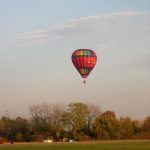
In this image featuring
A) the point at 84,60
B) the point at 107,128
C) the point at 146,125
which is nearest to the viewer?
the point at 84,60

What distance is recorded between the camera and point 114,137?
94.9m

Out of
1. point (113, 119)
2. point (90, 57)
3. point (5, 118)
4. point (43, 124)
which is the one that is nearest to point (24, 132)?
point (43, 124)

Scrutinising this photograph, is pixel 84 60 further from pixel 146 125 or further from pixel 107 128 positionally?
pixel 146 125

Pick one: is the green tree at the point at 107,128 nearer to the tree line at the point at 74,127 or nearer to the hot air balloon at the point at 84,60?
the tree line at the point at 74,127

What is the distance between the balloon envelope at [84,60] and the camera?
5656cm

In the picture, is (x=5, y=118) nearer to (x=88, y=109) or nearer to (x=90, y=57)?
(x=88, y=109)

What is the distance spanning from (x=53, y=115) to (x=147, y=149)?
65.7 meters

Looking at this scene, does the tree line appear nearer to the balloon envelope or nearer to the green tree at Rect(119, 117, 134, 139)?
the green tree at Rect(119, 117, 134, 139)

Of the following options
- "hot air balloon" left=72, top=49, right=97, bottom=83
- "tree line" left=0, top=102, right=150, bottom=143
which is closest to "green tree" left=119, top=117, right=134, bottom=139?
"tree line" left=0, top=102, right=150, bottom=143

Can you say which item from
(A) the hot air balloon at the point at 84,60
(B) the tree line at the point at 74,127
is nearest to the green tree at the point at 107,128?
(B) the tree line at the point at 74,127

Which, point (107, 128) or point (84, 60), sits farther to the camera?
point (107, 128)

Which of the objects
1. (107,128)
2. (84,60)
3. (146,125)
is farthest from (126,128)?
(84,60)

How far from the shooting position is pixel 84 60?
185ft

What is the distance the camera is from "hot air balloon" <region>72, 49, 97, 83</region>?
186ft
